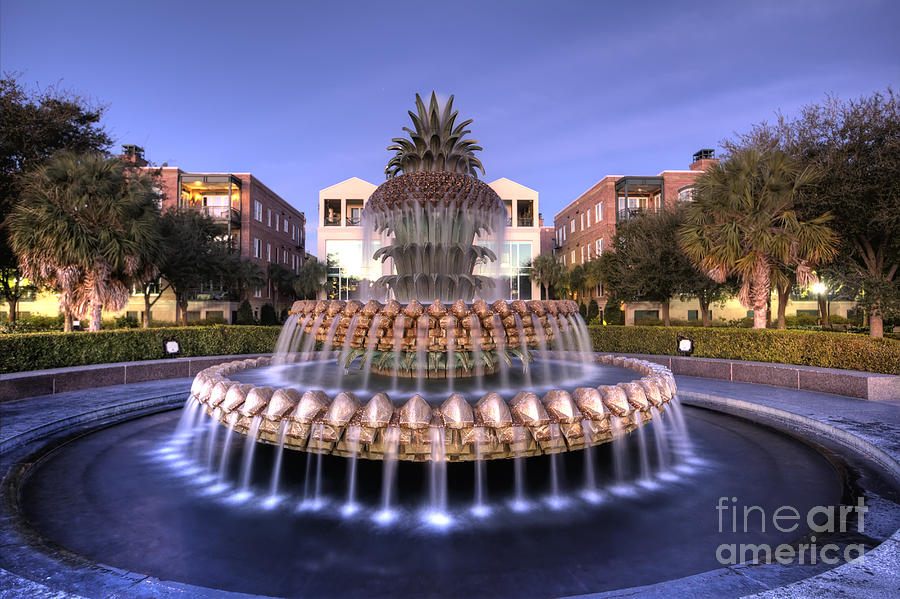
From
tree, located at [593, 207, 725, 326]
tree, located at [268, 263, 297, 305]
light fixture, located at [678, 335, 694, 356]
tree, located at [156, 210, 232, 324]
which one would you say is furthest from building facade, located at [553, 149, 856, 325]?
tree, located at [268, 263, 297, 305]

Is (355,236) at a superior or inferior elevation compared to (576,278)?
superior

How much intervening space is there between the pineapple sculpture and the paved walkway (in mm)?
5003

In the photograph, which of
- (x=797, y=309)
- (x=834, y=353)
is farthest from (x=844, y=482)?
(x=797, y=309)

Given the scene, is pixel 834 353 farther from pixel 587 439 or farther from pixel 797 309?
pixel 797 309

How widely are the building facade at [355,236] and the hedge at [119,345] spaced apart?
2574 centimetres

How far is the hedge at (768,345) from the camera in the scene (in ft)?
32.8

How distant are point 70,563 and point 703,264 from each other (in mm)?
17660

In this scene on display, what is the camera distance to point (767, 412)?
7703 millimetres

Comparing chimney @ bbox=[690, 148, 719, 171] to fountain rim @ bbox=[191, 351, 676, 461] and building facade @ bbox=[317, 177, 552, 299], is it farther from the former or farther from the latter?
fountain rim @ bbox=[191, 351, 676, 461]

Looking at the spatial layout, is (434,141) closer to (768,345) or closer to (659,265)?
(768,345)

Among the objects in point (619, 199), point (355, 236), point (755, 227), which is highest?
point (619, 199)

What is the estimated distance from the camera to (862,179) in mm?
14953

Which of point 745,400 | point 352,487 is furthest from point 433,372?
point 745,400

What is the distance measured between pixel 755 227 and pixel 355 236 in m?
33.2
